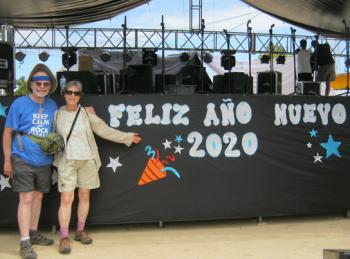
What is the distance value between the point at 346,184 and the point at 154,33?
12729 mm

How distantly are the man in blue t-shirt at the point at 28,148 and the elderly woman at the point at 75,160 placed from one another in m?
0.15

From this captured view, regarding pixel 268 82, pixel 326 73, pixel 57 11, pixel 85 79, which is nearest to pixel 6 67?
pixel 85 79

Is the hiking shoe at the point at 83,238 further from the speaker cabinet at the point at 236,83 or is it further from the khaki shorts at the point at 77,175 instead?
the speaker cabinet at the point at 236,83

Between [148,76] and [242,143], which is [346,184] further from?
[148,76]

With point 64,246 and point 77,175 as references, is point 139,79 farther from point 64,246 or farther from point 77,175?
point 64,246

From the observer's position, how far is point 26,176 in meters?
4.67

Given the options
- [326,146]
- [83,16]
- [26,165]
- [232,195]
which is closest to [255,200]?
[232,195]

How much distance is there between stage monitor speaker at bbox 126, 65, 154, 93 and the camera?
9461 millimetres

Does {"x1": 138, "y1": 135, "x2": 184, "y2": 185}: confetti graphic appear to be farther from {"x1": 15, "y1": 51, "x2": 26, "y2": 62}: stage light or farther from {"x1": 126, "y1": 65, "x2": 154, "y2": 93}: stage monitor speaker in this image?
{"x1": 15, "y1": 51, "x2": 26, "y2": 62}: stage light

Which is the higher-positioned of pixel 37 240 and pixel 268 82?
pixel 268 82

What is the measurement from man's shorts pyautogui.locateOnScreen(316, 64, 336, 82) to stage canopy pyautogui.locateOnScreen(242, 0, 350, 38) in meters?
0.99

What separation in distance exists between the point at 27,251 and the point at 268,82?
7577 mm

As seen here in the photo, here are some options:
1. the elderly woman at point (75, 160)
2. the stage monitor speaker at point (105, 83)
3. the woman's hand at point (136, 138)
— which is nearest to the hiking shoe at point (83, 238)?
the elderly woman at point (75, 160)

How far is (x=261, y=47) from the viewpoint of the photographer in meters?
18.5
